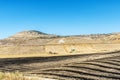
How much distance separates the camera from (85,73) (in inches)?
813

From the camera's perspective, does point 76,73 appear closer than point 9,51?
Yes

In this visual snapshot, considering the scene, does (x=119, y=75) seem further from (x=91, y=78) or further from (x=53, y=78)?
(x=53, y=78)

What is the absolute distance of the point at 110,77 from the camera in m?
19.6

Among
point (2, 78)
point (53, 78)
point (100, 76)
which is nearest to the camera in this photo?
point (2, 78)

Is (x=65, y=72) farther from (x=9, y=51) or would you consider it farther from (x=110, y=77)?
(x=9, y=51)

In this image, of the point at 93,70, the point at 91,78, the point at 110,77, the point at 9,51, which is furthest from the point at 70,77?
the point at 9,51

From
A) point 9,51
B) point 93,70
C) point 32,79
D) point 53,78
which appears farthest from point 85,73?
point 9,51

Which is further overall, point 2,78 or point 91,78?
point 91,78

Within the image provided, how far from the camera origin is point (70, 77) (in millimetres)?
18562

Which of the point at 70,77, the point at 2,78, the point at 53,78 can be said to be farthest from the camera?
the point at 70,77

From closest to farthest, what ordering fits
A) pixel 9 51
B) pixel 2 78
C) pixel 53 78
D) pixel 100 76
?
pixel 2 78 → pixel 53 78 → pixel 100 76 → pixel 9 51

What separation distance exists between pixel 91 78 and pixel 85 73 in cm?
198

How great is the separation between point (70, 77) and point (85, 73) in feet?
7.52

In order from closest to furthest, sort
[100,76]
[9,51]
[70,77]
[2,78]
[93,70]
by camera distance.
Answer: [2,78] < [70,77] < [100,76] < [93,70] < [9,51]
